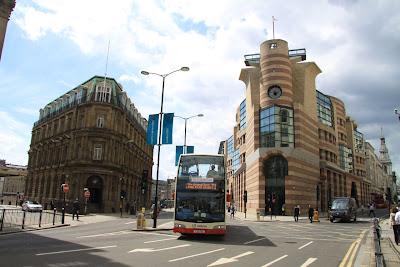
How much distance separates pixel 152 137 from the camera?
87.7ft

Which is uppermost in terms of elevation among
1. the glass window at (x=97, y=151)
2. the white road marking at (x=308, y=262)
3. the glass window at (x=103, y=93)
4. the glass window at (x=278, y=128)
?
the glass window at (x=103, y=93)

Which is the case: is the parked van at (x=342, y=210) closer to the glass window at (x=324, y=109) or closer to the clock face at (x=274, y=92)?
the clock face at (x=274, y=92)

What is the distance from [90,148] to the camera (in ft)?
168

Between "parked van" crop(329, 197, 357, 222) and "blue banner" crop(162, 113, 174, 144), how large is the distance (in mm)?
20760

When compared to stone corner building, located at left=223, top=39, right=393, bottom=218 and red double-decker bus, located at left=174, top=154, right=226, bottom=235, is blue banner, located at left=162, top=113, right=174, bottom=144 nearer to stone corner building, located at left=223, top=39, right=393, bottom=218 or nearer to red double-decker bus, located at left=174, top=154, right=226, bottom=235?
red double-decker bus, located at left=174, top=154, right=226, bottom=235

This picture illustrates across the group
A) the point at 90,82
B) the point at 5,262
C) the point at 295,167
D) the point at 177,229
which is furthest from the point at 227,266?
the point at 90,82

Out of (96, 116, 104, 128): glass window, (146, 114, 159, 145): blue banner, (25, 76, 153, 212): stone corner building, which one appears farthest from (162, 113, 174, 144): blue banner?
(96, 116, 104, 128): glass window

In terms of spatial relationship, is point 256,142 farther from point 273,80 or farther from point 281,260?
point 281,260

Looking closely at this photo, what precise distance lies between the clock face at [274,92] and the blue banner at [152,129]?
30093 millimetres

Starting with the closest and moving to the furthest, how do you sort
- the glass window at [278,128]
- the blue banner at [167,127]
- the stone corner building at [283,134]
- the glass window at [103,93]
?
the blue banner at [167,127] → the stone corner building at [283,134] → the glass window at [278,128] → the glass window at [103,93]

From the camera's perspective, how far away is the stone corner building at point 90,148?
51.1 meters

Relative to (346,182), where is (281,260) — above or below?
below

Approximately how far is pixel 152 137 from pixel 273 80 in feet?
102

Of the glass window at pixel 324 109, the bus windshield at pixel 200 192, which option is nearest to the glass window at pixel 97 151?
the bus windshield at pixel 200 192
